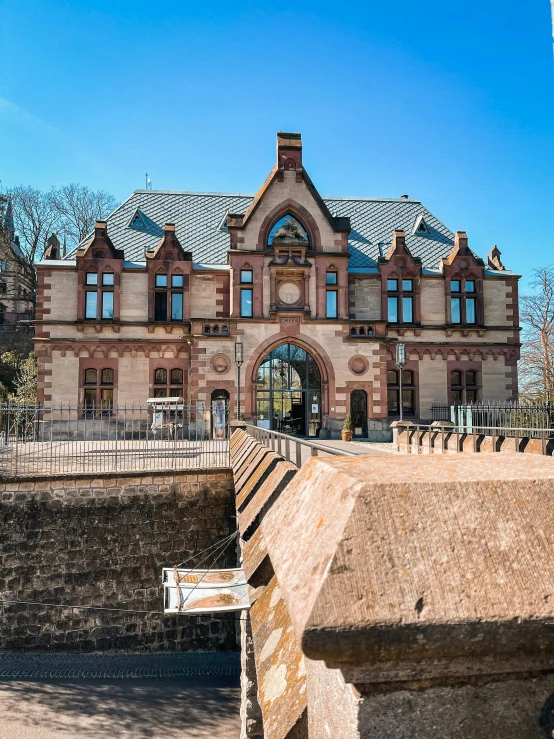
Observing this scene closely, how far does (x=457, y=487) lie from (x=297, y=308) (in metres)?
25.3

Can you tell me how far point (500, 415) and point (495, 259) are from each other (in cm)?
1432

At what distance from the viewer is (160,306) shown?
27469 mm

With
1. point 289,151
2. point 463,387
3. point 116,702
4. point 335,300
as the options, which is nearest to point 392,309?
point 335,300

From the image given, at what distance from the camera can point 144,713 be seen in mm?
10664

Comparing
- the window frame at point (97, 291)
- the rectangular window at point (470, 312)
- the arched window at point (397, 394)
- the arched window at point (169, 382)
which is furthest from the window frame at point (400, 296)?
the window frame at point (97, 291)

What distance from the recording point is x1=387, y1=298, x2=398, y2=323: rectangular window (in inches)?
1136

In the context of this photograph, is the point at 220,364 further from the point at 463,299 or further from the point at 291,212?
the point at 463,299

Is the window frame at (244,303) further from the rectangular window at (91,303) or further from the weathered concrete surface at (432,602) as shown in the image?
the weathered concrete surface at (432,602)

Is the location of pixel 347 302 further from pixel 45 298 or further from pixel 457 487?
pixel 457 487

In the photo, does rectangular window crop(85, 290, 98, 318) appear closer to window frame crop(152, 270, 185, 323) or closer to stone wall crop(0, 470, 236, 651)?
window frame crop(152, 270, 185, 323)

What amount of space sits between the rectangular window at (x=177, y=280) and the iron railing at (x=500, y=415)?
47.9 ft

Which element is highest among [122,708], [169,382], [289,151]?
[289,151]

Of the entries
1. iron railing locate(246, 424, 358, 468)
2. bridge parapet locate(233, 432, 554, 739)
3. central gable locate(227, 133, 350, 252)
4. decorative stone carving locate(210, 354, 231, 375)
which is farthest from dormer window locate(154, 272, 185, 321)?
bridge parapet locate(233, 432, 554, 739)

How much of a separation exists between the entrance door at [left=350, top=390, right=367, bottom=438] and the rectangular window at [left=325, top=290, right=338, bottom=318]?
13.2 ft
